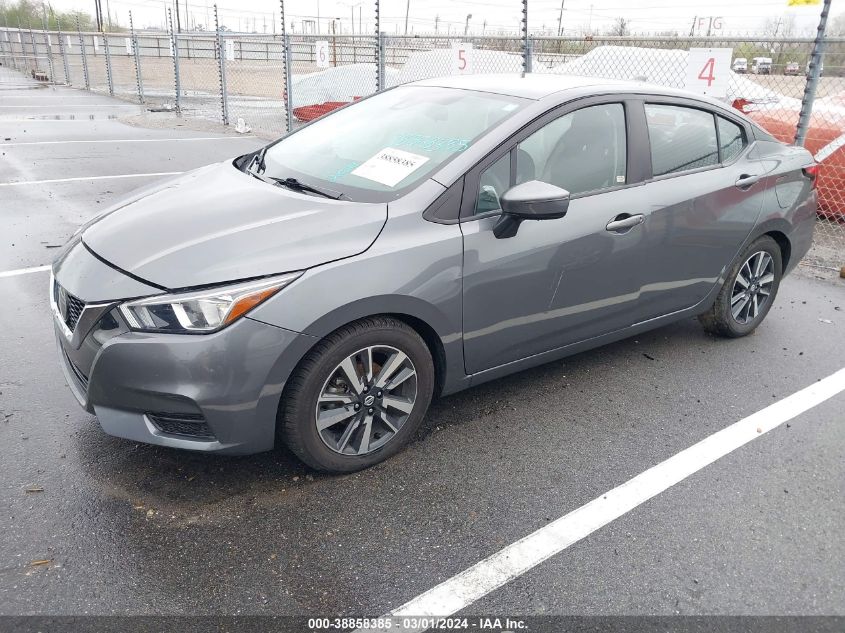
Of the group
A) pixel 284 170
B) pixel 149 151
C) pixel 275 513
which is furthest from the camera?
pixel 149 151

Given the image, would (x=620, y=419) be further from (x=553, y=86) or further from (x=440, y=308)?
(x=553, y=86)

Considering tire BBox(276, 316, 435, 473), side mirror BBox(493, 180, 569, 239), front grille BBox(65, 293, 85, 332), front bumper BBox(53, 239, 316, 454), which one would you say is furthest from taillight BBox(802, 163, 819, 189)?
Result: front grille BBox(65, 293, 85, 332)

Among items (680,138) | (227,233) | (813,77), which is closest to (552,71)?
(813,77)

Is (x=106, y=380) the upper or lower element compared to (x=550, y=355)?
upper

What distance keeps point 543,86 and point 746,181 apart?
1.49 meters

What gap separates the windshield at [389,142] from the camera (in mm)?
3143

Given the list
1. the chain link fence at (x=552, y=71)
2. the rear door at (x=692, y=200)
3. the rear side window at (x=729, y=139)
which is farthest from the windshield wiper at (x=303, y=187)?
the chain link fence at (x=552, y=71)

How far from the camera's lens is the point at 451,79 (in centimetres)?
398

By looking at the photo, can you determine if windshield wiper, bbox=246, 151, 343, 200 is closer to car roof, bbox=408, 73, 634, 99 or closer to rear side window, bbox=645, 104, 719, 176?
car roof, bbox=408, 73, 634, 99

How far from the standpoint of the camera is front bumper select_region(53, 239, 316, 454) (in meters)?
2.46

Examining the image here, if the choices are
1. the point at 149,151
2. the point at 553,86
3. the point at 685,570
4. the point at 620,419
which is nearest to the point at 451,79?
the point at 553,86

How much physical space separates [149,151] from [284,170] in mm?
8682

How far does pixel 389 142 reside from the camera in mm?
3441

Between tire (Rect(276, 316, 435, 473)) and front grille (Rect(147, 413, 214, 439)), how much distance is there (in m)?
0.29
